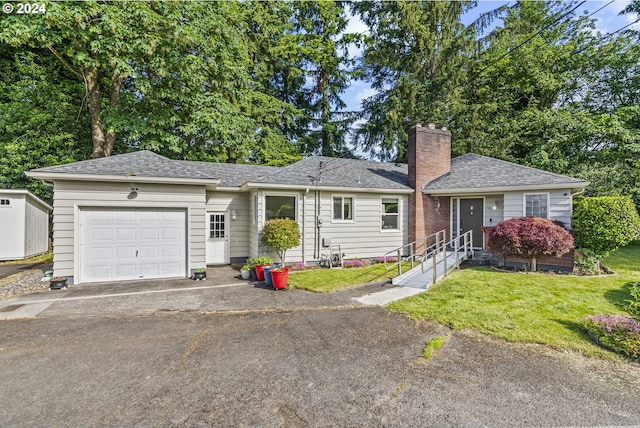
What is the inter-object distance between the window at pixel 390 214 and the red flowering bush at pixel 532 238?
391 cm

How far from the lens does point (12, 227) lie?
41.7ft

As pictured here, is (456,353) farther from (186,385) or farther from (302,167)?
(302,167)

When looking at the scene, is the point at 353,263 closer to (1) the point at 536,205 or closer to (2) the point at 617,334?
(1) the point at 536,205

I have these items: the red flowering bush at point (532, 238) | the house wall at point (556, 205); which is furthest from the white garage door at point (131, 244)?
the house wall at point (556, 205)

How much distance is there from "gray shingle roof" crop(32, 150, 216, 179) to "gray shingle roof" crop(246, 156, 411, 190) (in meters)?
2.48

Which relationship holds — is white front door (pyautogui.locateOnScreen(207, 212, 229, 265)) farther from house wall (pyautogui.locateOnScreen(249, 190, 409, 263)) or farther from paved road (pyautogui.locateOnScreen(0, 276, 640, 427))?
paved road (pyautogui.locateOnScreen(0, 276, 640, 427))

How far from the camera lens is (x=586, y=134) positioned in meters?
16.8

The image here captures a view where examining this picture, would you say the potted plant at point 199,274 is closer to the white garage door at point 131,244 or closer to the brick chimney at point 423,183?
the white garage door at point 131,244

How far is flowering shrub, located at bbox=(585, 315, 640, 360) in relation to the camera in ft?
13.6

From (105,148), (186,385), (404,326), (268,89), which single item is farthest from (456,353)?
(268,89)

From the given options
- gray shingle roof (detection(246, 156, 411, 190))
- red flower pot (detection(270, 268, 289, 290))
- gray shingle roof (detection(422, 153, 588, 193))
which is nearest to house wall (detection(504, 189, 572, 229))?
gray shingle roof (detection(422, 153, 588, 193))

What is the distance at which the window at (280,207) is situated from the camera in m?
10.8

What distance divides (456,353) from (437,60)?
20.0 metres

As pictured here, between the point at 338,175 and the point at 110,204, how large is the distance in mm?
8188
